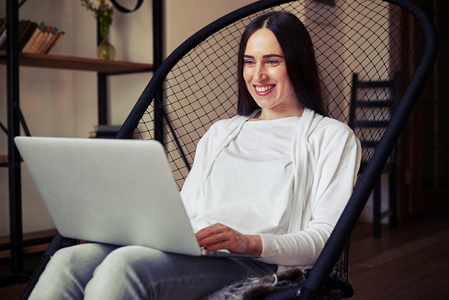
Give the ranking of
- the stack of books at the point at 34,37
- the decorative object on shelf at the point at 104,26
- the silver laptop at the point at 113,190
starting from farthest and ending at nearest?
the decorative object on shelf at the point at 104,26, the stack of books at the point at 34,37, the silver laptop at the point at 113,190

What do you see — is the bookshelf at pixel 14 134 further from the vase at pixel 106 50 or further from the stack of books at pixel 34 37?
the vase at pixel 106 50

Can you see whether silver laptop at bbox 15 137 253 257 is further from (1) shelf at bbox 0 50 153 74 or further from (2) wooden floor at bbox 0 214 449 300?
(1) shelf at bbox 0 50 153 74

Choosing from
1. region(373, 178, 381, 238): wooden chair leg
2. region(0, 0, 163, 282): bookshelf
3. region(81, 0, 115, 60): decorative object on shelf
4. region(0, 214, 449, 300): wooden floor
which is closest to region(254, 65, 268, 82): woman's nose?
region(0, 214, 449, 300): wooden floor

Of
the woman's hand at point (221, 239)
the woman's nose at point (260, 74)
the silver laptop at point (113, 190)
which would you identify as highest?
the woman's nose at point (260, 74)

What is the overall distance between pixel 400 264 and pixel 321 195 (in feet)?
6.19

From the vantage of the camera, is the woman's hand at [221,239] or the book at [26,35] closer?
the woman's hand at [221,239]

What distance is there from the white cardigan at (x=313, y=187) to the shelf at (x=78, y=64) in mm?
1432

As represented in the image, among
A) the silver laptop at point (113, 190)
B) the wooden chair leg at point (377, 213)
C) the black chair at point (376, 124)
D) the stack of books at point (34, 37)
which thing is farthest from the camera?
the wooden chair leg at point (377, 213)

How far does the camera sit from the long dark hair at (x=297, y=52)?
139 cm

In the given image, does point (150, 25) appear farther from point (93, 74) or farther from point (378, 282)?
point (378, 282)

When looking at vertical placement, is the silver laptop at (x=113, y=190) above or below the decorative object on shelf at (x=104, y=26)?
below

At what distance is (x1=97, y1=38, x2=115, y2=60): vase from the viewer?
296cm

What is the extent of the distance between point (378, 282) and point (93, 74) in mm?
1885

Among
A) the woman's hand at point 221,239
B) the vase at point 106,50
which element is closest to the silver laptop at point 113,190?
the woman's hand at point 221,239
